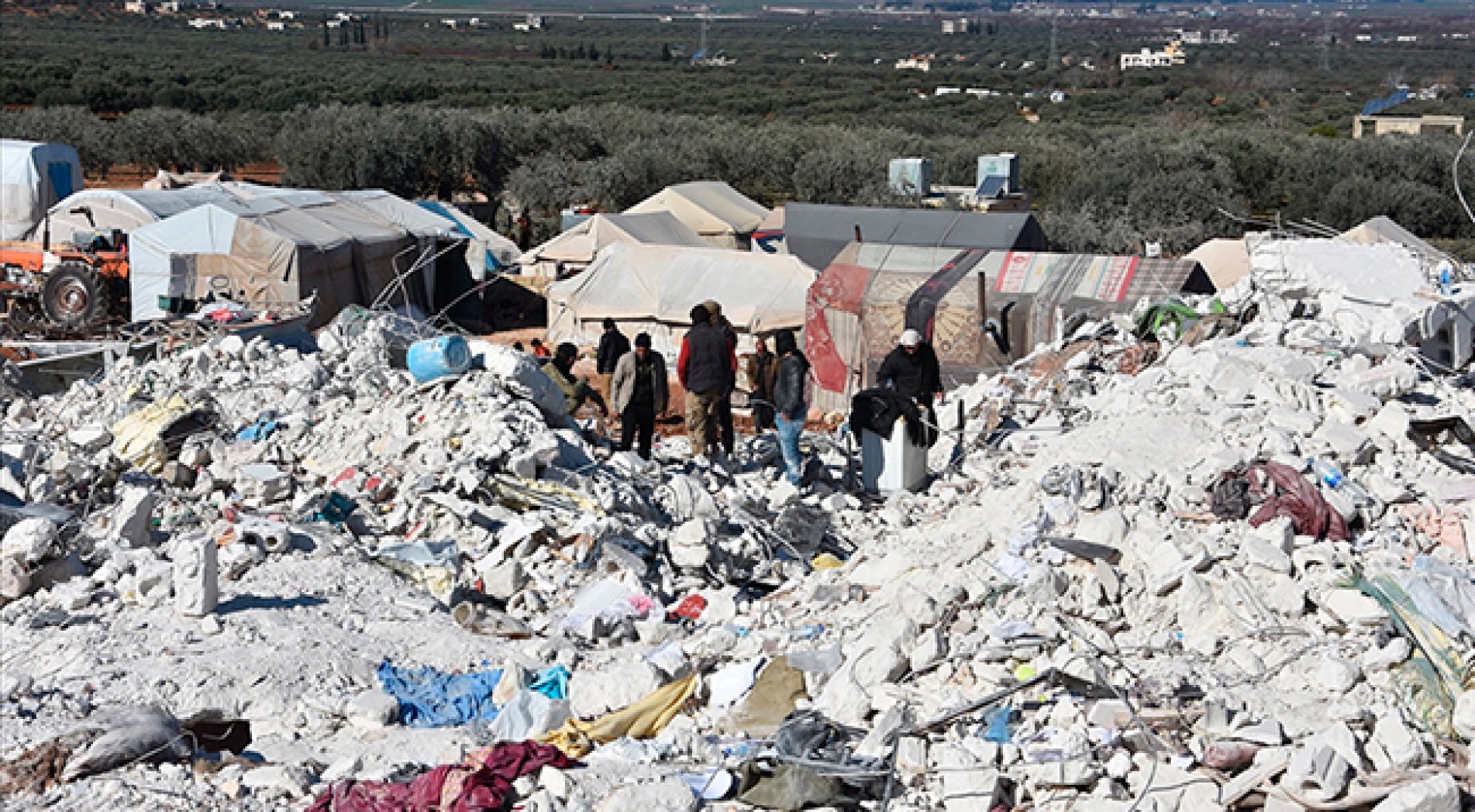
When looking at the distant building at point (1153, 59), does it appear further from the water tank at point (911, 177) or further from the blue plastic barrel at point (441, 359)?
the blue plastic barrel at point (441, 359)

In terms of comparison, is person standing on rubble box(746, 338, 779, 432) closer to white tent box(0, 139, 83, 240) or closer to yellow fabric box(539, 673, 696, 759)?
yellow fabric box(539, 673, 696, 759)

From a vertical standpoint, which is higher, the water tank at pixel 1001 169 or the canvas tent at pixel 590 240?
the water tank at pixel 1001 169

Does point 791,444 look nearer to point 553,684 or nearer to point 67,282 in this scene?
point 553,684

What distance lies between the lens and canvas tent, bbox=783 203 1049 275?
17.3m

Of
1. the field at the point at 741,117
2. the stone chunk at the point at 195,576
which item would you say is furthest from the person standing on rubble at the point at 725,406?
the field at the point at 741,117

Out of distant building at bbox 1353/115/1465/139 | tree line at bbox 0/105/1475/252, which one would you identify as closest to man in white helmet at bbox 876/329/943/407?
tree line at bbox 0/105/1475/252

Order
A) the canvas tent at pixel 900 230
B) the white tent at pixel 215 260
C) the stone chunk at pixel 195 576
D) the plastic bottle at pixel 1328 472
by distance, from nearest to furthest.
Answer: the stone chunk at pixel 195 576, the plastic bottle at pixel 1328 472, the white tent at pixel 215 260, the canvas tent at pixel 900 230

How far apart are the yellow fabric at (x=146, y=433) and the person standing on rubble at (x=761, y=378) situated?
403 centimetres

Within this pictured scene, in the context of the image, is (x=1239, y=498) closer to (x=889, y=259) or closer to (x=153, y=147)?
(x=889, y=259)

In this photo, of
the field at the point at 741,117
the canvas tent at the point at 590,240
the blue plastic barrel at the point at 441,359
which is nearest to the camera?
the blue plastic barrel at the point at 441,359

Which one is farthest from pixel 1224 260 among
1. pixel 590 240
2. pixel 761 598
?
pixel 761 598

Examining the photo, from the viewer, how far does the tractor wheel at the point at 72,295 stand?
53.5ft

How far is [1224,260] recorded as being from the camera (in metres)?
15.7

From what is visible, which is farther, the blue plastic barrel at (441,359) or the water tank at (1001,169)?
the water tank at (1001,169)
